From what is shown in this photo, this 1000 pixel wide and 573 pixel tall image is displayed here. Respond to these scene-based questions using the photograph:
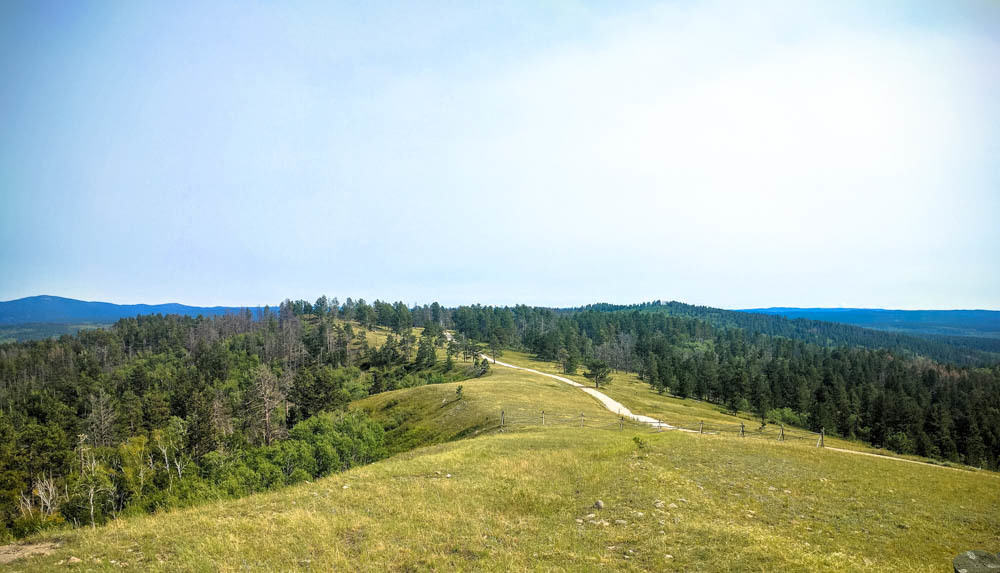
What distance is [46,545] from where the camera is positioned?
14.4 m

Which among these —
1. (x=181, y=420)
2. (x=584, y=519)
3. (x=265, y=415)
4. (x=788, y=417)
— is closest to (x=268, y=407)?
(x=265, y=415)

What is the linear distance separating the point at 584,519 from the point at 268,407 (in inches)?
2942

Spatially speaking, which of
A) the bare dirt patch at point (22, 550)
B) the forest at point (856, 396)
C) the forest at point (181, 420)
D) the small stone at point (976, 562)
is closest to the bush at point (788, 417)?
the forest at point (856, 396)

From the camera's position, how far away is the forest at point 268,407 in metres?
59.8

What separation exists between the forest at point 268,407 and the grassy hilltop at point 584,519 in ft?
112

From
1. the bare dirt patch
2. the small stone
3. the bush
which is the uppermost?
the small stone

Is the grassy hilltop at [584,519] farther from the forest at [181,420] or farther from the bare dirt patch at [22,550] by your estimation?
the forest at [181,420]

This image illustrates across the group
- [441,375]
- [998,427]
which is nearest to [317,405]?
[441,375]

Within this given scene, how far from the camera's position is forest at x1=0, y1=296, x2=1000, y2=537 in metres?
59.8

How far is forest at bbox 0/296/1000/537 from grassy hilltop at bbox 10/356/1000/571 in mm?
34033

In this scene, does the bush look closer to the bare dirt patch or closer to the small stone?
the small stone

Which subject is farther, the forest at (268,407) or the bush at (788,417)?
the bush at (788,417)

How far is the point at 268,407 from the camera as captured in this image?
7562 cm

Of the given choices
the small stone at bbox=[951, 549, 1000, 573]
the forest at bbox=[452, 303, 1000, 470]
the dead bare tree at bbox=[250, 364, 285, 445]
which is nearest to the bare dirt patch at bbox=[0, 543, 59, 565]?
the small stone at bbox=[951, 549, 1000, 573]
